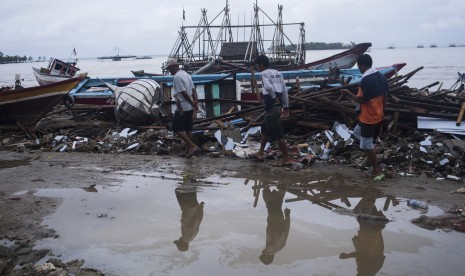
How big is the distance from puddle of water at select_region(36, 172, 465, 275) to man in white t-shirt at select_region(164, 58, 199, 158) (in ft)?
5.68

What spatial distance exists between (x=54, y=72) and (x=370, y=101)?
21.6 m

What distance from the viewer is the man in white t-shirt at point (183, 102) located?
7074mm

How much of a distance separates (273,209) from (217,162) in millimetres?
2376

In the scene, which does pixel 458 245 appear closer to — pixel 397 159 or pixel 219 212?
pixel 219 212

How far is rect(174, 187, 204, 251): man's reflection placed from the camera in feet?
13.1

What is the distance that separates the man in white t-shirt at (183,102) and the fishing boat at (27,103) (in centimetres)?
472

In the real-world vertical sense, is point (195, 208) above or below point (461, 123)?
below

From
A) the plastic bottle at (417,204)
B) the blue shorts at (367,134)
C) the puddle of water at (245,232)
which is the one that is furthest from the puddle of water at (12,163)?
the plastic bottle at (417,204)

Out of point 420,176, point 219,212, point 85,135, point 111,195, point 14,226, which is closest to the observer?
point 14,226

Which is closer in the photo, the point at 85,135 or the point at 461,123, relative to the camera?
the point at 461,123

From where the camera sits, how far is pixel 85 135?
31.3ft

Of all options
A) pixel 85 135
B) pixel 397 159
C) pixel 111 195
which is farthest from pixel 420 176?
pixel 85 135

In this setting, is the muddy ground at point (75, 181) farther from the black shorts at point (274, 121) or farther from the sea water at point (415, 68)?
the sea water at point (415, 68)

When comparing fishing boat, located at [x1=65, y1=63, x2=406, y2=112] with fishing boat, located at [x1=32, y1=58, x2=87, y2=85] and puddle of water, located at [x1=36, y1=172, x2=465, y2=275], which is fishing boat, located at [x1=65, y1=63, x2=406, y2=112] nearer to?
puddle of water, located at [x1=36, y1=172, x2=465, y2=275]
